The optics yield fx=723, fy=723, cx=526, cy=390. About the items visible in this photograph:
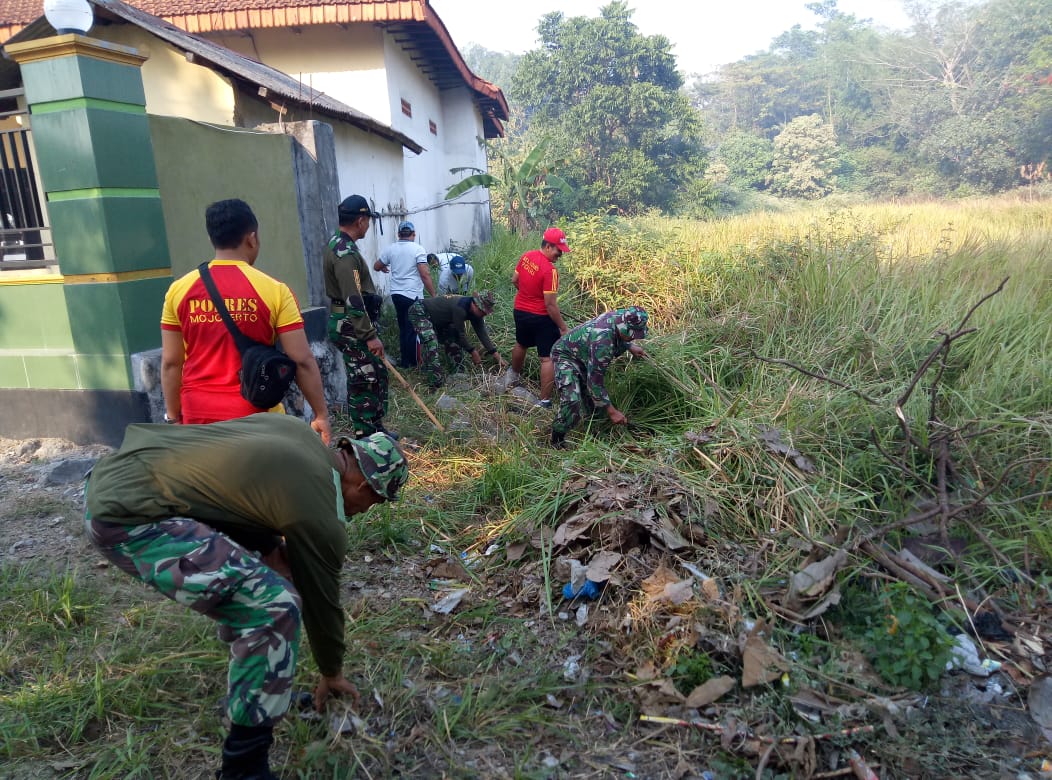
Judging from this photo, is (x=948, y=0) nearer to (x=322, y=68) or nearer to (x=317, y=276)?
(x=322, y=68)

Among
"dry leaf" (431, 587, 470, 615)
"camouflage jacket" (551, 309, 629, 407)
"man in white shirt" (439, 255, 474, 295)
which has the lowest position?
"dry leaf" (431, 587, 470, 615)

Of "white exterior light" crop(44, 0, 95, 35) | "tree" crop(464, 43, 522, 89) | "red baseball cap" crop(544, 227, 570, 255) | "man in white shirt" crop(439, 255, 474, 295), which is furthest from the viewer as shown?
"tree" crop(464, 43, 522, 89)

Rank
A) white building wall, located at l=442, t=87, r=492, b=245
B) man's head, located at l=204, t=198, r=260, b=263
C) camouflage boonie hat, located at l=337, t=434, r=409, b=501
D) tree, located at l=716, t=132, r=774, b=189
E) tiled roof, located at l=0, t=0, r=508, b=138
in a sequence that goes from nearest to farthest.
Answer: camouflage boonie hat, located at l=337, t=434, r=409, b=501 → man's head, located at l=204, t=198, r=260, b=263 → tiled roof, located at l=0, t=0, r=508, b=138 → white building wall, located at l=442, t=87, r=492, b=245 → tree, located at l=716, t=132, r=774, b=189

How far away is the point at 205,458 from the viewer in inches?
68.0

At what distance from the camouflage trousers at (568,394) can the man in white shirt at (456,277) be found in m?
3.22

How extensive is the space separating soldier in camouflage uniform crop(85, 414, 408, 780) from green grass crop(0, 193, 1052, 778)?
1.63 ft

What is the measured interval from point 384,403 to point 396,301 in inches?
75.7

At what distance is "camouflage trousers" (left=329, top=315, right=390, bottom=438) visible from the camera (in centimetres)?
477

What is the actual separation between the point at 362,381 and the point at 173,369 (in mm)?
2030

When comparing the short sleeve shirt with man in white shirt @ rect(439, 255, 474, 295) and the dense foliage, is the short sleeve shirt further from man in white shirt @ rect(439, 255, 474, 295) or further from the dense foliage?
the dense foliage

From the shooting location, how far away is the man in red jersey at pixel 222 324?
2666 millimetres

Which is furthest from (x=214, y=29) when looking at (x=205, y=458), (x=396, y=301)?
(x=205, y=458)

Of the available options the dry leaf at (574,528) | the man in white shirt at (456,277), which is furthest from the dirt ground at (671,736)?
the man in white shirt at (456,277)

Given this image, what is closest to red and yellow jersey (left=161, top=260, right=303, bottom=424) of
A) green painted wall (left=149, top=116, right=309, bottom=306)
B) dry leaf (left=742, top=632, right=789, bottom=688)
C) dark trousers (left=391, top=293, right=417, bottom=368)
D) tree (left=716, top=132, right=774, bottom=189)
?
dry leaf (left=742, top=632, right=789, bottom=688)
